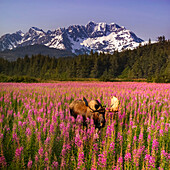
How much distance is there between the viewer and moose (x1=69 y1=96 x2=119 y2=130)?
3.76m

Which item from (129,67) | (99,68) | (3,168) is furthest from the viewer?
(129,67)

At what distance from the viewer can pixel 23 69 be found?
393ft

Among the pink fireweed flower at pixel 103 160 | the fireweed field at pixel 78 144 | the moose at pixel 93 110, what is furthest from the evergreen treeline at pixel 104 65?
the pink fireweed flower at pixel 103 160

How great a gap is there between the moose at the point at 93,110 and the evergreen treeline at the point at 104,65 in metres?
75.7

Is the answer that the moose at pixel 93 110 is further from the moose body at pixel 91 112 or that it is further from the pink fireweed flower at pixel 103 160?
the pink fireweed flower at pixel 103 160

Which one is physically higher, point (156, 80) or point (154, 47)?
point (154, 47)

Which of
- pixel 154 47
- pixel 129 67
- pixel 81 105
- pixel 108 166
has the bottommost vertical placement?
pixel 108 166

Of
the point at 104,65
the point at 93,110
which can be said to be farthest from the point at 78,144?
the point at 104,65

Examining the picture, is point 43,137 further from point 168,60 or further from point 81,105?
point 168,60

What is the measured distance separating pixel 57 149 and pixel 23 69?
122m

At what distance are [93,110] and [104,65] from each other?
97.4 meters

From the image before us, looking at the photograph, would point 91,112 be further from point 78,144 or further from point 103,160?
point 103,160

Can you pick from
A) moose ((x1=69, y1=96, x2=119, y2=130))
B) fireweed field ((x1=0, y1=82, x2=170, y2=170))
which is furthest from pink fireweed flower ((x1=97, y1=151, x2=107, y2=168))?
moose ((x1=69, y1=96, x2=119, y2=130))

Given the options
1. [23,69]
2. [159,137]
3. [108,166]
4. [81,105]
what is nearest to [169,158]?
[108,166]
